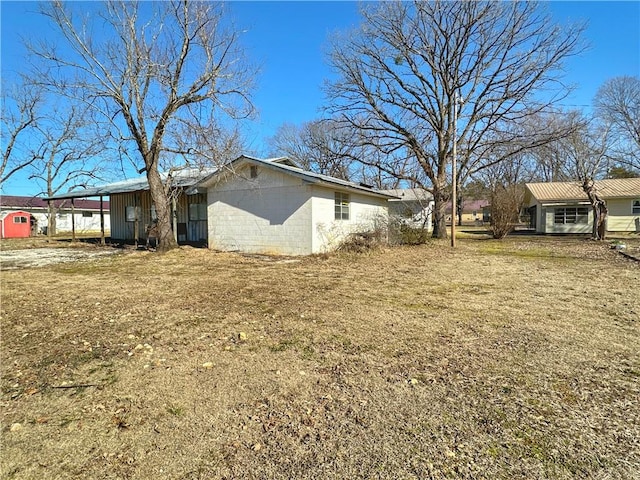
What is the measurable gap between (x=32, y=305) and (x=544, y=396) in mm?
7034

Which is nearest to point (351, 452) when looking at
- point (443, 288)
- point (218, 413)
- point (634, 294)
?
point (218, 413)

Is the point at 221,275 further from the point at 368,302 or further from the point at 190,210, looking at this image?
the point at 190,210

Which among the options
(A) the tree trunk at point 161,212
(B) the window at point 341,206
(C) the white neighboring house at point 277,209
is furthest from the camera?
(B) the window at point 341,206

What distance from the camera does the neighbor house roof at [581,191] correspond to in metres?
24.9

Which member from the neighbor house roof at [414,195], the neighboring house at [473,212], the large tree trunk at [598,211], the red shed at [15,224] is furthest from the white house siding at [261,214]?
the neighboring house at [473,212]

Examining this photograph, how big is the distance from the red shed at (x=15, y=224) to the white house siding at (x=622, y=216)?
45.2 meters

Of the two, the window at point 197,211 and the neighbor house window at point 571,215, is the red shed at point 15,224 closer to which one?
the window at point 197,211

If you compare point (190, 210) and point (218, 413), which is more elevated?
point (190, 210)

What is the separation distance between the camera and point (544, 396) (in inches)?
105

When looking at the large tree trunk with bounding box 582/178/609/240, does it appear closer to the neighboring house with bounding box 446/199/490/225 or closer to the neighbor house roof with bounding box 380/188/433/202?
the neighbor house roof with bounding box 380/188/433/202

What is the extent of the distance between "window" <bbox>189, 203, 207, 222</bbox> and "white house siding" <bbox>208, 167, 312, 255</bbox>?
9.82 feet

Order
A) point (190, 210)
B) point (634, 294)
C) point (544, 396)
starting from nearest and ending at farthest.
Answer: point (544, 396), point (634, 294), point (190, 210)

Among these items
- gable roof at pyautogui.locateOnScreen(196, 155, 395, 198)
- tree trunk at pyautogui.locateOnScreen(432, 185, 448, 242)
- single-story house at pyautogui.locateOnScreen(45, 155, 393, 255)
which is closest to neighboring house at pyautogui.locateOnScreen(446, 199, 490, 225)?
tree trunk at pyautogui.locateOnScreen(432, 185, 448, 242)

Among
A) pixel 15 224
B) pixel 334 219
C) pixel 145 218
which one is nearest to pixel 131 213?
pixel 145 218
